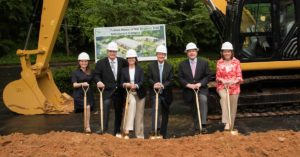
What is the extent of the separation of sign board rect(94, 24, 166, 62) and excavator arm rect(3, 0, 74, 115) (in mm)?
2408

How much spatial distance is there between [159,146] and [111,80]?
8.07 feet

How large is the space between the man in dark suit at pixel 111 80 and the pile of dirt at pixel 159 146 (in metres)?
1.58

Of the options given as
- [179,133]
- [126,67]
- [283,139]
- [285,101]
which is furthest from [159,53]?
[285,101]

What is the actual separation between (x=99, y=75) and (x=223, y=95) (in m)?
2.37

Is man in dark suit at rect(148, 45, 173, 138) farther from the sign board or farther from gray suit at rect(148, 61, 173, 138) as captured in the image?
the sign board

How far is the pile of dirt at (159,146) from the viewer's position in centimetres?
645

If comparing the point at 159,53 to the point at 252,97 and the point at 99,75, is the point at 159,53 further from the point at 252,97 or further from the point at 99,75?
the point at 252,97

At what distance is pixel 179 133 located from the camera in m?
9.69

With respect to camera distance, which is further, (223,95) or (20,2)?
(20,2)

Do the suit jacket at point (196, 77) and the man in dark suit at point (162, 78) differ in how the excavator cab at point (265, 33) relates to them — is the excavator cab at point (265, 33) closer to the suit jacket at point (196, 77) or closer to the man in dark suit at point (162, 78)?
the suit jacket at point (196, 77)

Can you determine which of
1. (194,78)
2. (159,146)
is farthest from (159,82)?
(159,146)

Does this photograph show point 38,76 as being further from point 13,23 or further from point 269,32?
point 13,23

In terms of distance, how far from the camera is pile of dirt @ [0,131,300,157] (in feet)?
21.2

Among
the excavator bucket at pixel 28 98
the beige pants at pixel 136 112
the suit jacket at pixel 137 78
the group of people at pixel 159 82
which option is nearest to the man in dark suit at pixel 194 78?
the group of people at pixel 159 82
